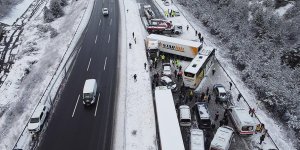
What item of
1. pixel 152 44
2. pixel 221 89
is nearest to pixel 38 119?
pixel 152 44

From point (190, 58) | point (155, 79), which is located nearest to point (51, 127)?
point (155, 79)

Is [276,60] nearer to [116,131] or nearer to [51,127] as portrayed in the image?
[116,131]

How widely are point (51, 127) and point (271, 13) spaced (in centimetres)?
4517

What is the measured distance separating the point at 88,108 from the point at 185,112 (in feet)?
42.5

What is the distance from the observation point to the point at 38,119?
122 ft

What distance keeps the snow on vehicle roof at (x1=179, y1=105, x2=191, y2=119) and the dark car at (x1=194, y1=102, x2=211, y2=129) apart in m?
1.21

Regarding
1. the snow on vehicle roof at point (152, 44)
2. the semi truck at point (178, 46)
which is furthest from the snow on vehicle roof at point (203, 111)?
the snow on vehicle roof at point (152, 44)

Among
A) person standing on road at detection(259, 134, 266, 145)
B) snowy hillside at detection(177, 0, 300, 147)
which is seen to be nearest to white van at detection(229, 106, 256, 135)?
person standing on road at detection(259, 134, 266, 145)

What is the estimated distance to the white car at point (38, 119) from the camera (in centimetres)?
3647

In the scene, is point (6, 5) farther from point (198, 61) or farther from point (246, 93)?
point (246, 93)

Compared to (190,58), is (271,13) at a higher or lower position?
higher

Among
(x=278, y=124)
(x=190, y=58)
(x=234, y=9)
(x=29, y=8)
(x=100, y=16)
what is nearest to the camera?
(x=278, y=124)

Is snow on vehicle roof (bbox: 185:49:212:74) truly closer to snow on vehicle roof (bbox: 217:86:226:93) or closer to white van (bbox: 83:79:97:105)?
snow on vehicle roof (bbox: 217:86:226:93)

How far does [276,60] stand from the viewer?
4756cm
